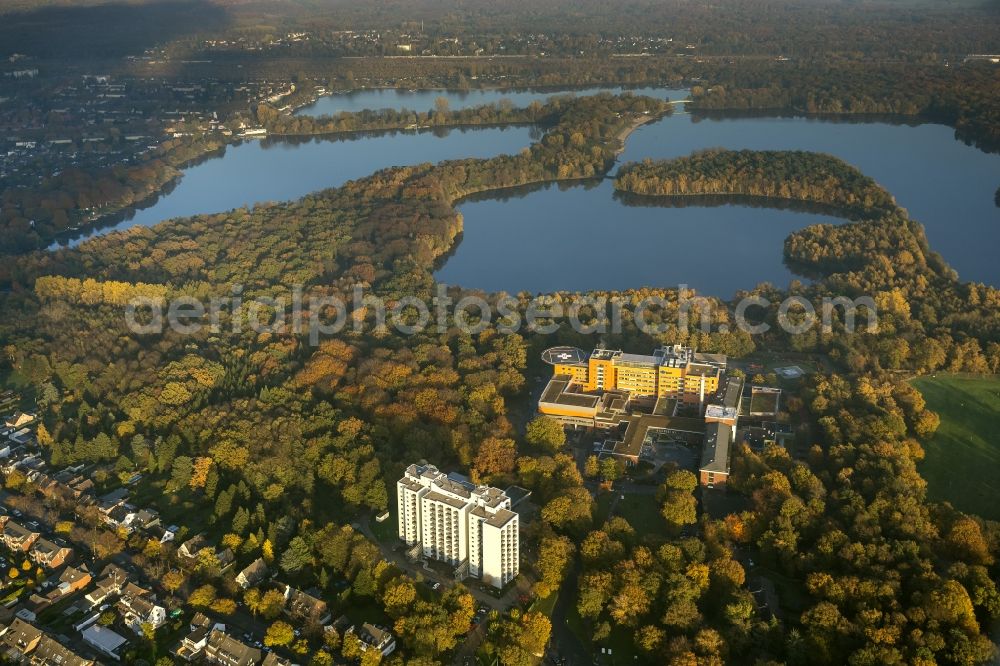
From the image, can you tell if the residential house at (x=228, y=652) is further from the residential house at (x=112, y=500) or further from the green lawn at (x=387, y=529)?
the residential house at (x=112, y=500)

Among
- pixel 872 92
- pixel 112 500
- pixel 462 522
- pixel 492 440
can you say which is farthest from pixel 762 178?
pixel 112 500

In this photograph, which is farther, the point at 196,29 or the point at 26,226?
the point at 196,29

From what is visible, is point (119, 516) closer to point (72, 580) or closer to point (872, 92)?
point (72, 580)

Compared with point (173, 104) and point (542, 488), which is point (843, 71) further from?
point (542, 488)

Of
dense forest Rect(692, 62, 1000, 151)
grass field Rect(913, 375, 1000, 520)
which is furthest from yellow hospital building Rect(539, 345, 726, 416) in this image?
dense forest Rect(692, 62, 1000, 151)

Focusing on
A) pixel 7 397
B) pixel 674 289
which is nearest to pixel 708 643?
pixel 674 289
